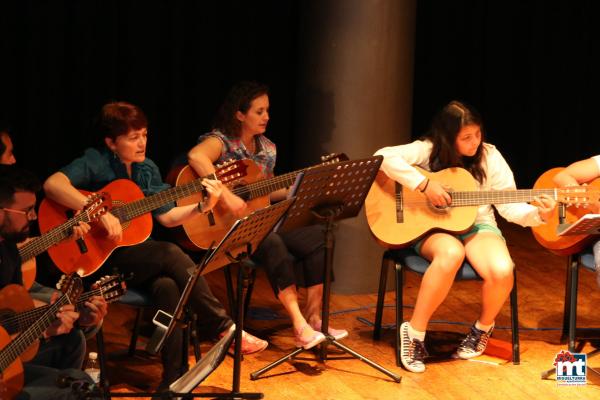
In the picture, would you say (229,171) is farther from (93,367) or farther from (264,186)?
(93,367)

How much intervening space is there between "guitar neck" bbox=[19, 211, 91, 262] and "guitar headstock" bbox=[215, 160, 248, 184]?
2.30ft

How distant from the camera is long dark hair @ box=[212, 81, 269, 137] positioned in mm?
5301

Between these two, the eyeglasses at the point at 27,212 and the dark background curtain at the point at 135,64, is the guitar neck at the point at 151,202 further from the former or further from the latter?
the dark background curtain at the point at 135,64

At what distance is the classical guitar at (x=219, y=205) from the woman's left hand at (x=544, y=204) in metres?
1.25

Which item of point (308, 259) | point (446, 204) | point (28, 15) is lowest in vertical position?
point (308, 259)

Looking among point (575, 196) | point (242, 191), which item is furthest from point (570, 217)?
point (242, 191)

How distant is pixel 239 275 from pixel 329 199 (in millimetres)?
775

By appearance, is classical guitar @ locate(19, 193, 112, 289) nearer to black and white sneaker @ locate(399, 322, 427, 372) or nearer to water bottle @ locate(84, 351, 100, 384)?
water bottle @ locate(84, 351, 100, 384)

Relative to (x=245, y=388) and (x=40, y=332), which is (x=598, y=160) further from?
(x=40, y=332)

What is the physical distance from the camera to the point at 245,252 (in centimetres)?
409

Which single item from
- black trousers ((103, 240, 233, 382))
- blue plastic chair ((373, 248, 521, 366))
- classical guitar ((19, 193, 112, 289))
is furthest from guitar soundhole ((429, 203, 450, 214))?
classical guitar ((19, 193, 112, 289))

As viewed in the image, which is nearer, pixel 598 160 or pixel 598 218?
pixel 598 218

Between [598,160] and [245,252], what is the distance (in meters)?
2.19

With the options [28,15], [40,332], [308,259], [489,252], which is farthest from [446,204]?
[28,15]
